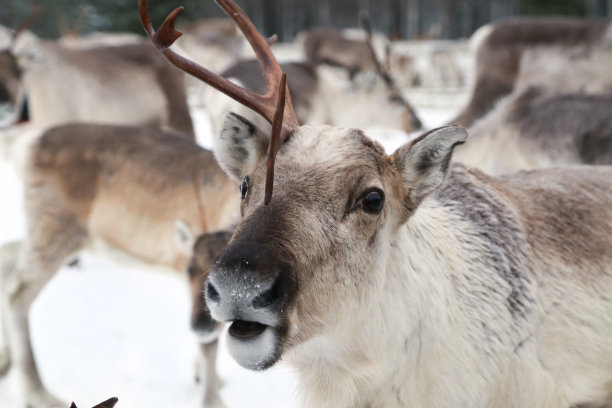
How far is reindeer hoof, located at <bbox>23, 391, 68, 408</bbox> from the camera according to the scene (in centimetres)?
367

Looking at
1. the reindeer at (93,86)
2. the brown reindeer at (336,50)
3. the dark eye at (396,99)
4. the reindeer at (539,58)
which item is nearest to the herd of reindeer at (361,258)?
the reindeer at (93,86)

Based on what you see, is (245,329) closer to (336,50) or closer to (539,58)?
(539,58)

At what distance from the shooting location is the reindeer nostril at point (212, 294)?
1.55m

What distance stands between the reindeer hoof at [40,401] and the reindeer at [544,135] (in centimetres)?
321

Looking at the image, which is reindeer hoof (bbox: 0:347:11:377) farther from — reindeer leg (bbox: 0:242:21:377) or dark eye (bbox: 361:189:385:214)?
dark eye (bbox: 361:189:385:214)

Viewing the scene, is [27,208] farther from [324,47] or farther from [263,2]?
[263,2]

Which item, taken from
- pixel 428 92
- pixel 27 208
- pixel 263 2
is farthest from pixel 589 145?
pixel 263 2

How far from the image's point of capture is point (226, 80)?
1880 millimetres

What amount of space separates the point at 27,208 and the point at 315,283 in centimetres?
297

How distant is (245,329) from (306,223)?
1.05 feet

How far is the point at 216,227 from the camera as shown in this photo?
13.2 ft

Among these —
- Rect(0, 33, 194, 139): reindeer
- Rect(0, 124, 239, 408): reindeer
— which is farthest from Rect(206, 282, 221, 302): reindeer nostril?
Rect(0, 33, 194, 139): reindeer

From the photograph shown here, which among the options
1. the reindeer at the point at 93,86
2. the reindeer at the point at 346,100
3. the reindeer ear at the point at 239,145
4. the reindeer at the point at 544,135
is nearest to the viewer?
the reindeer ear at the point at 239,145

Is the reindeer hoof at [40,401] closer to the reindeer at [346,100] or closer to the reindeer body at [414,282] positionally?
the reindeer body at [414,282]
